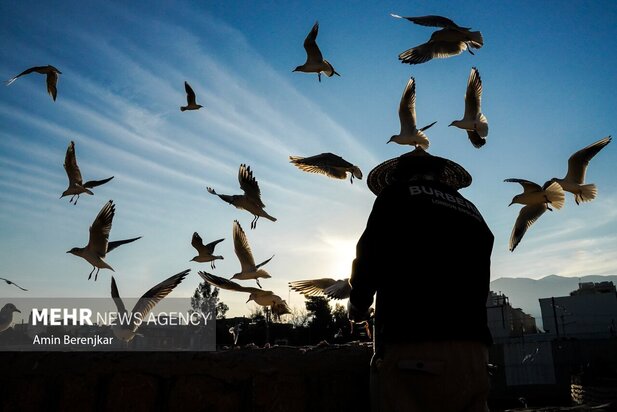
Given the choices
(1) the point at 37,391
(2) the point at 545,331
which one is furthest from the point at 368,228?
(2) the point at 545,331

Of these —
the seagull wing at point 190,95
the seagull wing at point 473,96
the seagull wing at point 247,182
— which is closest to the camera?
the seagull wing at point 247,182

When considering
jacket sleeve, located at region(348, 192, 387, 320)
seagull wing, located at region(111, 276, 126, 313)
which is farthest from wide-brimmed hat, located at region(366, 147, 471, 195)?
seagull wing, located at region(111, 276, 126, 313)

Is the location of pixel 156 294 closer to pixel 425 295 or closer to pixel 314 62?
pixel 425 295

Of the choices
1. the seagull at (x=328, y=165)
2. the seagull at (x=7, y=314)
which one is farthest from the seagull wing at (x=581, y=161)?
the seagull at (x=7, y=314)

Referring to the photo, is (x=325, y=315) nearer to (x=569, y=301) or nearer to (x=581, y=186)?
(x=569, y=301)

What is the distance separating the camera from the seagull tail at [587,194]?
8.14 meters

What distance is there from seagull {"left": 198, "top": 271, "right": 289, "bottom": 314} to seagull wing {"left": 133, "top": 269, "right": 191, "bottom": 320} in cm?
28

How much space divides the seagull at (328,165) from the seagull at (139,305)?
108 inches

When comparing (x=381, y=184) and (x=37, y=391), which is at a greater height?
(x=381, y=184)

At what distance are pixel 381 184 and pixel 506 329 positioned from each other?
29777 mm

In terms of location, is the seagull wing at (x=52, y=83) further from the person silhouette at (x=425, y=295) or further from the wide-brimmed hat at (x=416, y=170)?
the person silhouette at (x=425, y=295)

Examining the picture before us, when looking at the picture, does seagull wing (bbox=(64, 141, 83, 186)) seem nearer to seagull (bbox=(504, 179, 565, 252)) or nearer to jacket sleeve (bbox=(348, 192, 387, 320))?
seagull (bbox=(504, 179, 565, 252))

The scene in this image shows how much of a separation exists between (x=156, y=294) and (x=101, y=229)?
314 cm

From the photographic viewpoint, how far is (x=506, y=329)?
98.7 feet
